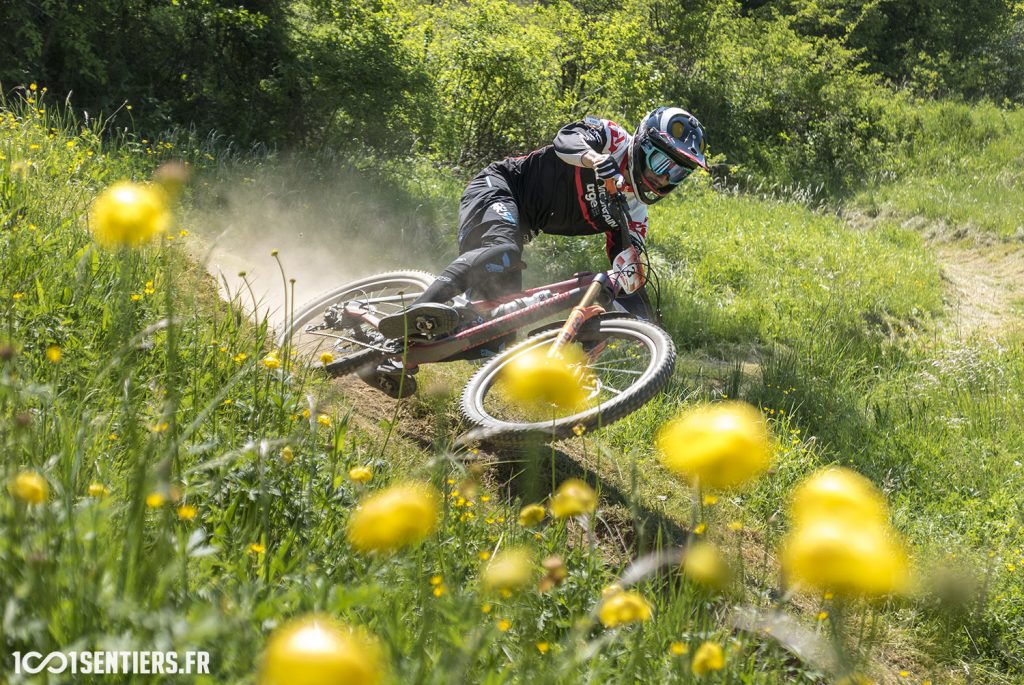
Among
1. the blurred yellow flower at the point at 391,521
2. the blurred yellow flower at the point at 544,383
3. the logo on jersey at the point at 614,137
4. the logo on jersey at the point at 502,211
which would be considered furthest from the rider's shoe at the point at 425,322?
the blurred yellow flower at the point at 391,521

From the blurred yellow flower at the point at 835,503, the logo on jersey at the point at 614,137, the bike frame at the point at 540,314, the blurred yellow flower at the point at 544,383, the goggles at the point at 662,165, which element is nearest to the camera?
the blurred yellow flower at the point at 835,503

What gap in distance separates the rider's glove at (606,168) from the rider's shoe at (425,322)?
42.7 inches

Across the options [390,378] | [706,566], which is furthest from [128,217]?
[390,378]

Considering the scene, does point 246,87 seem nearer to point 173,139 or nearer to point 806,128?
point 173,139

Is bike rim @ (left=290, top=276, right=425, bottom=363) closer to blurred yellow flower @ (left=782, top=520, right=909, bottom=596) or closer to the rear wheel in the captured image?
the rear wheel

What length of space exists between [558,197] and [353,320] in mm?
1518

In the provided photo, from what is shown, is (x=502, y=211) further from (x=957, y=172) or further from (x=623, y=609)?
(x=957, y=172)

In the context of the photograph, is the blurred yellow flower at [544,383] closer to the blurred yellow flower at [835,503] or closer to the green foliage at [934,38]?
the blurred yellow flower at [835,503]

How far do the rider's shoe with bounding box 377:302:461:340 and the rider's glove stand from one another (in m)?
1.08

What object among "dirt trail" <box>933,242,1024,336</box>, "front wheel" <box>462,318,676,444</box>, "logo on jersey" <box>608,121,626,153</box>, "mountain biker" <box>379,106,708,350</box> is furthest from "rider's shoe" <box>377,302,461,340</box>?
"dirt trail" <box>933,242,1024,336</box>

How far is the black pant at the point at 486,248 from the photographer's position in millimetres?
5125

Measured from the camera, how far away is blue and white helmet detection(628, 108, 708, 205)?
5105 mm

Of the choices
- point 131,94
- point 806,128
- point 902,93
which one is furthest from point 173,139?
point 902,93

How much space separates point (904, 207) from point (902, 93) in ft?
16.7
